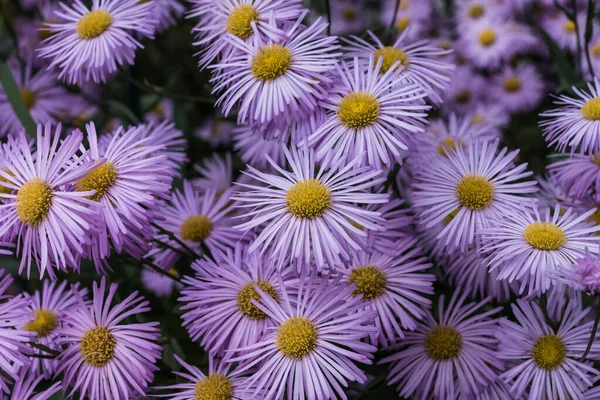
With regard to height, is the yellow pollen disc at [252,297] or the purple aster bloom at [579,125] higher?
the purple aster bloom at [579,125]

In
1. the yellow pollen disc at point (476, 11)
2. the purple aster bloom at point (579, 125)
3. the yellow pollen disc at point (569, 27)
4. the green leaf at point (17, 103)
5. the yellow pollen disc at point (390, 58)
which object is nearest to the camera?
the purple aster bloom at point (579, 125)

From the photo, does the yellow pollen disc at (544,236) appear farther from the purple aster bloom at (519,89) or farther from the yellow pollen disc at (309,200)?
the purple aster bloom at (519,89)

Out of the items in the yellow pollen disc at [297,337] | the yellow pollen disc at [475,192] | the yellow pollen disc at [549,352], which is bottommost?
the yellow pollen disc at [297,337]

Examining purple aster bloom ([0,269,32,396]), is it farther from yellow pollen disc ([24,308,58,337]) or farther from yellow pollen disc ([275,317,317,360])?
yellow pollen disc ([275,317,317,360])

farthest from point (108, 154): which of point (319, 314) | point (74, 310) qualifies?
point (319, 314)

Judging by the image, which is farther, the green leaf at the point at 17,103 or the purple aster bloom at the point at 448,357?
the green leaf at the point at 17,103

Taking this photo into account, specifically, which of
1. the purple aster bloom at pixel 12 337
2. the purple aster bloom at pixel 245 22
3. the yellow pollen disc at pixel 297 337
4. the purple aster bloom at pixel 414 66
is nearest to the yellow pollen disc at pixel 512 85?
the purple aster bloom at pixel 414 66

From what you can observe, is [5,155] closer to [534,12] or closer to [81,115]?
[81,115]

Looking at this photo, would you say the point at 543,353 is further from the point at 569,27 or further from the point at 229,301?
the point at 569,27

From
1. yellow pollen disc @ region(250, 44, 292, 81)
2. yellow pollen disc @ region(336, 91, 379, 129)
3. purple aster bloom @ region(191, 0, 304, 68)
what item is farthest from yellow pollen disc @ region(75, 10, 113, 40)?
yellow pollen disc @ region(336, 91, 379, 129)
